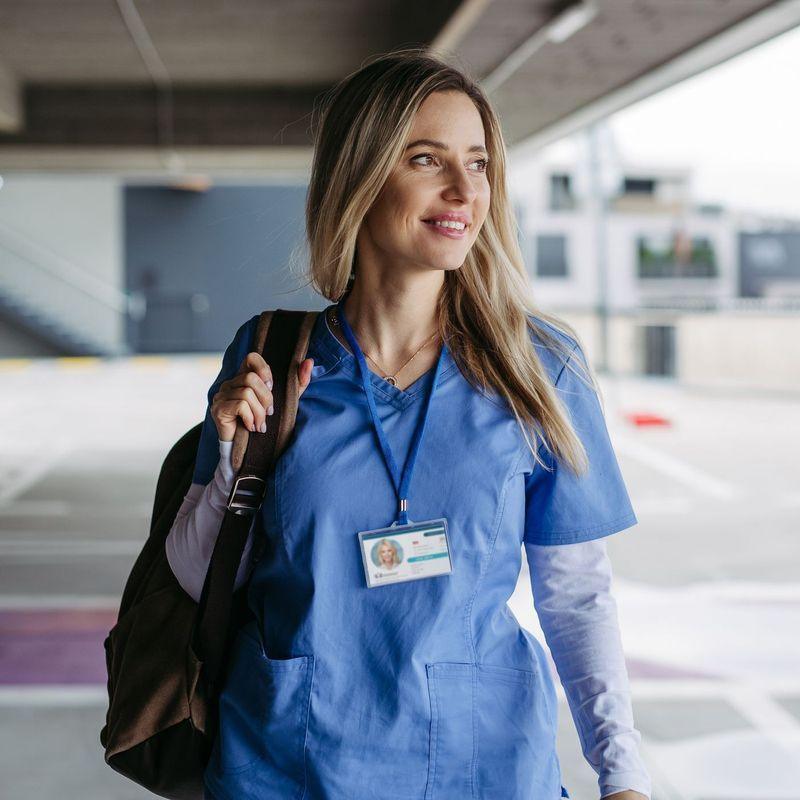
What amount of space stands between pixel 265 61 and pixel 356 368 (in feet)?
28.4

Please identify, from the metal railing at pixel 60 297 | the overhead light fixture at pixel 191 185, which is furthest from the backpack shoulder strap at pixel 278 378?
the overhead light fixture at pixel 191 185

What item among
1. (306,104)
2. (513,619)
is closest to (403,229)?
(513,619)

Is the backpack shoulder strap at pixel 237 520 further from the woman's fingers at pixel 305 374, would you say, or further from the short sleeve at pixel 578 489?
the short sleeve at pixel 578 489

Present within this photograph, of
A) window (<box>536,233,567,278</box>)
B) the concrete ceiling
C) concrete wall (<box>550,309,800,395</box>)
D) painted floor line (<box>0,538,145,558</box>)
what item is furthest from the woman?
window (<box>536,233,567,278</box>)

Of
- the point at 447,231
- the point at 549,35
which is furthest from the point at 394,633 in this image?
the point at 549,35

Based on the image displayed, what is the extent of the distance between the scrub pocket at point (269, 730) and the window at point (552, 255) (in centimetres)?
4218

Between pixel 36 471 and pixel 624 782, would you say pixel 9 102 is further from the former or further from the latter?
pixel 624 782

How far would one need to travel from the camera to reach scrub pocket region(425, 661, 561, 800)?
4.24ft

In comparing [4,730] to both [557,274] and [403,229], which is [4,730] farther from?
[557,274]

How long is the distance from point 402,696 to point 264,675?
18 centimetres

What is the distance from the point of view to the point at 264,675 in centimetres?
131

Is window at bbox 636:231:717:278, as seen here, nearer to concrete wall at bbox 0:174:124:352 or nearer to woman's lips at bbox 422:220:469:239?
concrete wall at bbox 0:174:124:352

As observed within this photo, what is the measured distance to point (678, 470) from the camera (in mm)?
9109

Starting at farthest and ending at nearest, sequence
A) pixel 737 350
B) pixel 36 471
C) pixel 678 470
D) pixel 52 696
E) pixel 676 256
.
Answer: pixel 676 256 < pixel 737 350 < pixel 678 470 < pixel 36 471 < pixel 52 696
